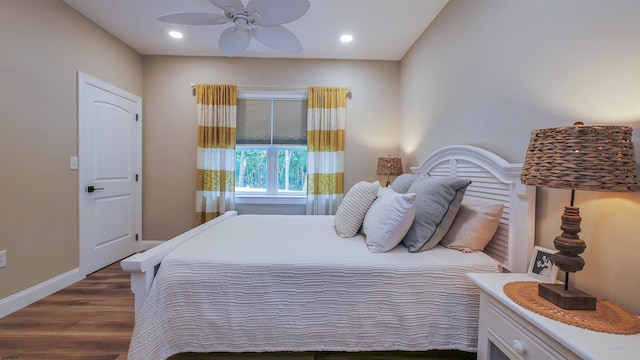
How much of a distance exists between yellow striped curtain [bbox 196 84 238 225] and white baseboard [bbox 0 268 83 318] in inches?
48.8

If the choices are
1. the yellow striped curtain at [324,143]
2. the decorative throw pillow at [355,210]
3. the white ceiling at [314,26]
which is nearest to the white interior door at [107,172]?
the white ceiling at [314,26]

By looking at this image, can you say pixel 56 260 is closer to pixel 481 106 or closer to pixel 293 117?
pixel 293 117

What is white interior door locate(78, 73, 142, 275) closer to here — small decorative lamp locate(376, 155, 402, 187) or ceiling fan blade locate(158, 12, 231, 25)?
ceiling fan blade locate(158, 12, 231, 25)

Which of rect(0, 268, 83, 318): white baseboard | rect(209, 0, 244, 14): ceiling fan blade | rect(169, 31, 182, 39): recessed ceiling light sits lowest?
rect(0, 268, 83, 318): white baseboard

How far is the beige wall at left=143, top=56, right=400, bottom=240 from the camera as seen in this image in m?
3.37

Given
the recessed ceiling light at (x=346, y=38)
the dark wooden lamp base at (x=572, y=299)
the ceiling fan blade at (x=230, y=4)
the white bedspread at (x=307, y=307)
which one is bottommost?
the white bedspread at (x=307, y=307)

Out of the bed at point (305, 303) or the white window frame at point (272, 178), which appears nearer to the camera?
the bed at point (305, 303)

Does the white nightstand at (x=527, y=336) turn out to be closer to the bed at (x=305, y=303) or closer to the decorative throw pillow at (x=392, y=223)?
the bed at (x=305, y=303)

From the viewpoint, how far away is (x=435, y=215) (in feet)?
4.87

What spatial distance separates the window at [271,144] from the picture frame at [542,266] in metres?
2.61

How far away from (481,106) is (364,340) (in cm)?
168

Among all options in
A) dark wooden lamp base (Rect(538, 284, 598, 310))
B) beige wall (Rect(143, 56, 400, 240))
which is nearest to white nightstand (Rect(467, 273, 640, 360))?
dark wooden lamp base (Rect(538, 284, 598, 310))

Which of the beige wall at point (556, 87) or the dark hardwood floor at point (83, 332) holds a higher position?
the beige wall at point (556, 87)

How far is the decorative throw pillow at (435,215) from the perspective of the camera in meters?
1.47
